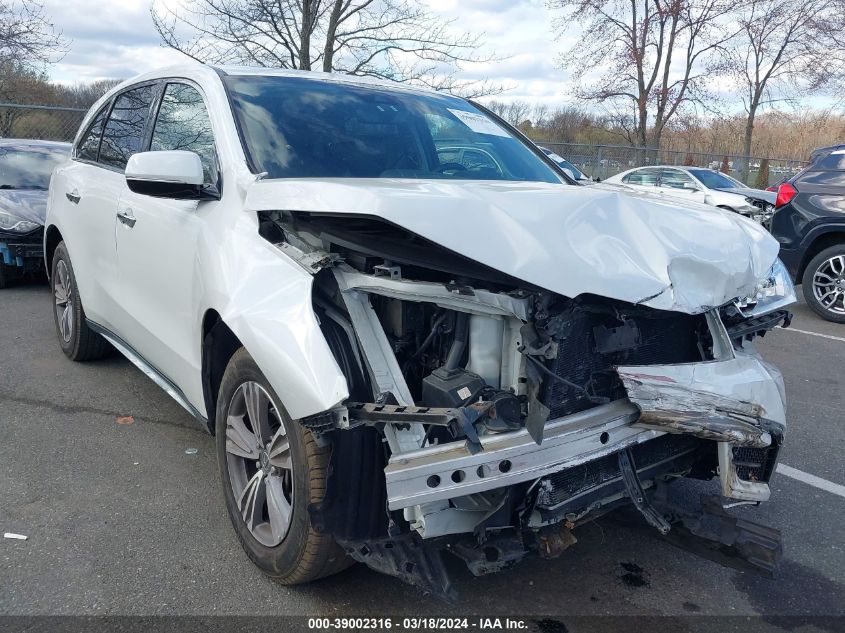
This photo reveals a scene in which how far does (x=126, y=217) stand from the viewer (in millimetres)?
3773

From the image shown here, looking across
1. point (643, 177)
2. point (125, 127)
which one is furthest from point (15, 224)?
point (643, 177)

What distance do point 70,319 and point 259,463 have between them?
308 centimetres

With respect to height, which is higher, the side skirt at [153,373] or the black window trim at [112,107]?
the black window trim at [112,107]

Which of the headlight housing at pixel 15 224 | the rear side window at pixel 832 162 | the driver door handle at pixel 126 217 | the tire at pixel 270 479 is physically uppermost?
the rear side window at pixel 832 162

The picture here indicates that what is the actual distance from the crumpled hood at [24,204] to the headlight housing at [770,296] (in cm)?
740

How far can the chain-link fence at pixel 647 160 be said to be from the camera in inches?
771

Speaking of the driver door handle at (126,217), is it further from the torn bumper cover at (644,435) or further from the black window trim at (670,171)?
the black window trim at (670,171)

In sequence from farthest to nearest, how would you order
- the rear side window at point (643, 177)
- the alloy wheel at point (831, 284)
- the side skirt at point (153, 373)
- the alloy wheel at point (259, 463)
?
the rear side window at point (643, 177)
the alloy wheel at point (831, 284)
the side skirt at point (153, 373)
the alloy wheel at point (259, 463)

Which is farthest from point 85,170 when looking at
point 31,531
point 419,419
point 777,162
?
point 777,162

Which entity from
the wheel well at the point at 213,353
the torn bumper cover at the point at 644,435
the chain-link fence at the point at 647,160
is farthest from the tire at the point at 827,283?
the chain-link fence at the point at 647,160

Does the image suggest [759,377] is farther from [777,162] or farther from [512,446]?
[777,162]

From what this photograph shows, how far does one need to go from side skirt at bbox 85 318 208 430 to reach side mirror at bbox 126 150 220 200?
99 centimetres

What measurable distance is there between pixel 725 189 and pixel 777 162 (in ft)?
40.0

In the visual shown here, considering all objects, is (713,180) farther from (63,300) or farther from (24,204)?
(63,300)
